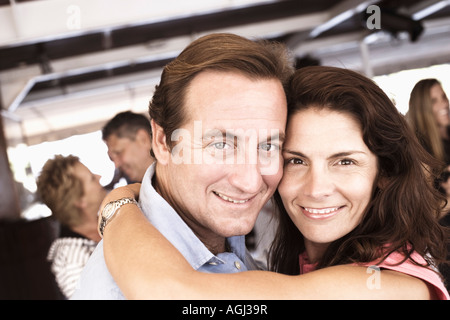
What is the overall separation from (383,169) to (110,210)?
2.37 ft

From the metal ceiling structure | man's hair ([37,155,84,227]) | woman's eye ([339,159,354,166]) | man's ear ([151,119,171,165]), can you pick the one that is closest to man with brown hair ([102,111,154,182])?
man's hair ([37,155,84,227])

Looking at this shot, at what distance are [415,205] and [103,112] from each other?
9551 mm

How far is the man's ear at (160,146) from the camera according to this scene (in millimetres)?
1337

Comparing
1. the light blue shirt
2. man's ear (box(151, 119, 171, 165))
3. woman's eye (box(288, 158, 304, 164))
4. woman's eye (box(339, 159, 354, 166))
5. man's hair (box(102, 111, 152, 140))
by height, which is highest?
man's ear (box(151, 119, 171, 165))

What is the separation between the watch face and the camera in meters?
1.16

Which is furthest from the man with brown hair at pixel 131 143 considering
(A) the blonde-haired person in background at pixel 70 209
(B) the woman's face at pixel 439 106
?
(B) the woman's face at pixel 439 106

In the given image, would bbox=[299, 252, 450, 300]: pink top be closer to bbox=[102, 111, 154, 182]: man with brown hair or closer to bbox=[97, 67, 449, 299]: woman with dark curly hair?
→ bbox=[97, 67, 449, 299]: woman with dark curly hair

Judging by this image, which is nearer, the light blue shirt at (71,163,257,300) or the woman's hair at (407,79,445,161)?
the light blue shirt at (71,163,257,300)

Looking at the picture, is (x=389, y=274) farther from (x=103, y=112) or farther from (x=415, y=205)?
(x=103, y=112)

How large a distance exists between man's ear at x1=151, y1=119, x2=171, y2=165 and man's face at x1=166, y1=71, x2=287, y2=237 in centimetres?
5

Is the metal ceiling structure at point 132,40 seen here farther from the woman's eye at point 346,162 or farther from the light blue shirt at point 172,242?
the light blue shirt at point 172,242

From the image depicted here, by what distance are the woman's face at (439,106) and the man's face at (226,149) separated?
2602 millimetres

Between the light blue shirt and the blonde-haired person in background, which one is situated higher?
the light blue shirt

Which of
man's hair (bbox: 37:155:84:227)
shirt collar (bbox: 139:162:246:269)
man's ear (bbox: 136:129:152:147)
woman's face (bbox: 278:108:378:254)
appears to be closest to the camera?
shirt collar (bbox: 139:162:246:269)
